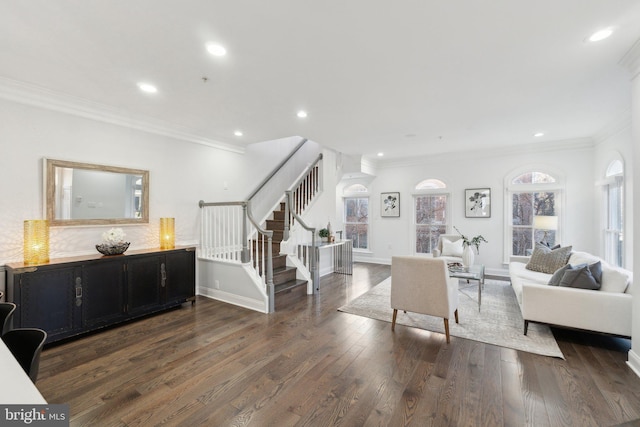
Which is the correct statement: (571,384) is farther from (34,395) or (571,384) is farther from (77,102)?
(77,102)

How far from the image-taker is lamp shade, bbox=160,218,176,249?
13.7 feet

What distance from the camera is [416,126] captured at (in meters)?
4.54

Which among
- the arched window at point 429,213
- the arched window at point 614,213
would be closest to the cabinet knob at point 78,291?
the arched window at point 429,213

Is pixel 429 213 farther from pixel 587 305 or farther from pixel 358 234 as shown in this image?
pixel 587 305

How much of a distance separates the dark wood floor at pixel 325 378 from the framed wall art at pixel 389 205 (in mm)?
4361

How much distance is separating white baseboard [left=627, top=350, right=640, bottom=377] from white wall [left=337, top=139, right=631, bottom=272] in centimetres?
304

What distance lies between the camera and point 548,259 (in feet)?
14.7

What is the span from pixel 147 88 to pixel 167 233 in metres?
2.01

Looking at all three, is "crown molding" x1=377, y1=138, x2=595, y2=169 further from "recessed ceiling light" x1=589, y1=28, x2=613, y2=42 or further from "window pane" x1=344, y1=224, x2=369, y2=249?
"recessed ceiling light" x1=589, y1=28, x2=613, y2=42

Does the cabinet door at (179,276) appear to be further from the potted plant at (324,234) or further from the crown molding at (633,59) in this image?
the crown molding at (633,59)

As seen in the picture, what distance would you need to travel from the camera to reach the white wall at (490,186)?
17.8 ft

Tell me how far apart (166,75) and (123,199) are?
1.96m

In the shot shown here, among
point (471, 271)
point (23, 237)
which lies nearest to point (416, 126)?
point (471, 271)

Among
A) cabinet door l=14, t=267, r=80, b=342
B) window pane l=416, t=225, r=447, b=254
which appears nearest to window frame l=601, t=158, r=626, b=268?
window pane l=416, t=225, r=447, b=254
